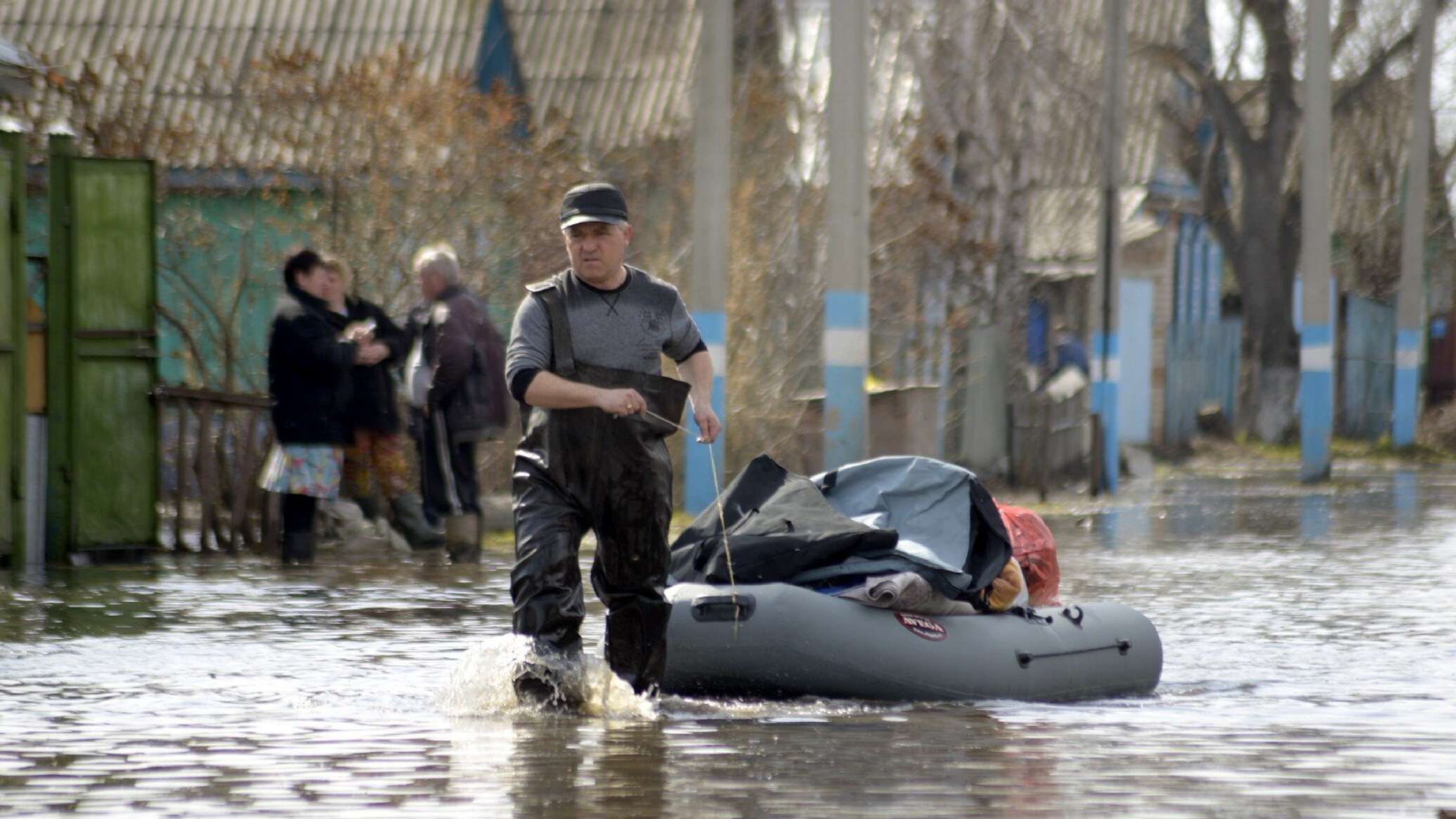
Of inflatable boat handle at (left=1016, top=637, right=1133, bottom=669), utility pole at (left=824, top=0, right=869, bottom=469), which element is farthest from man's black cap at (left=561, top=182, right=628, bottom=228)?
utility pole at (left=824, top=0, right=869, bottom=469)

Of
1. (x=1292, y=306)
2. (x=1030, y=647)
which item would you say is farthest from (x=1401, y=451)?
(x=1030, y=647)

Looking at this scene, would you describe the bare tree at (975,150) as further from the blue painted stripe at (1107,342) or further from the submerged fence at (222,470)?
the submerged fence at (222,470)

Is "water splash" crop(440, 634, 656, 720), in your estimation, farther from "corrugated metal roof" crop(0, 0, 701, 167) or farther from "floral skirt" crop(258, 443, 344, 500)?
"corrugated metal roof" crop(0, 0, 701, 167)

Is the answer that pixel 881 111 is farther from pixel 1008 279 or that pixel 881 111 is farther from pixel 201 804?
pixel 201 804

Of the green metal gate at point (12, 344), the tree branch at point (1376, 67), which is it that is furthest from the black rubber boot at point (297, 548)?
the tree branch at point (1376, 67)

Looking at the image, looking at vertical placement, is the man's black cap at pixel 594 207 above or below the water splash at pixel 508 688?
above

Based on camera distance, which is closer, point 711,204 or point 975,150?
point 711,204

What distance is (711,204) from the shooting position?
19.6 meters

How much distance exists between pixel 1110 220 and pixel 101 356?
1344 centimetres

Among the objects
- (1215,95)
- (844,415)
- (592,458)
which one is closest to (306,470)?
(844,415)

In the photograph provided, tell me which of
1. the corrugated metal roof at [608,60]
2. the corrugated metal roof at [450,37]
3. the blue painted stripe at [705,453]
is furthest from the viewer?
the corrugated metal roof at [608,60]

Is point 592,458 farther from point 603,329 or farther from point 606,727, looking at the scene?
point 606,727

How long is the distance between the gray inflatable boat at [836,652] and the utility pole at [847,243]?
10.4 metres

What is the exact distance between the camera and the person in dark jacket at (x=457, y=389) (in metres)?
15.4
